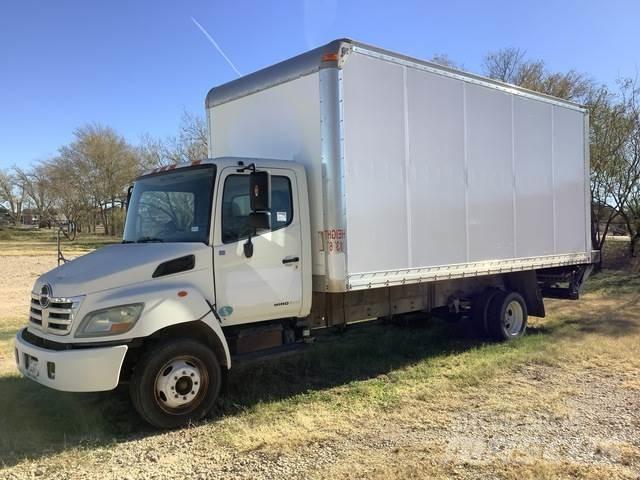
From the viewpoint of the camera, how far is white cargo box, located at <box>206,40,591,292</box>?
5.96 meters

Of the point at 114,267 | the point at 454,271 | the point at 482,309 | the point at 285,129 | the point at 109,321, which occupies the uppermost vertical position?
the point at 285,129

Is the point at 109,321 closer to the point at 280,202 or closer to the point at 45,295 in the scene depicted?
the point at 45,295

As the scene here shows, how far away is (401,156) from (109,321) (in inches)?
147

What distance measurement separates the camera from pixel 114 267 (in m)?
5.04

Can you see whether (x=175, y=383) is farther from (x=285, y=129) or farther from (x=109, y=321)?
(x=285, y=129)

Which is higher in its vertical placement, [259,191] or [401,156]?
[401,156]

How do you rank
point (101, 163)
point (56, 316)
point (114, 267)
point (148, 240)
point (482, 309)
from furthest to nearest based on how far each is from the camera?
point (101, 163)
point (482, 309)
point (148, 240)
point (114, 267)
point (56, 316)

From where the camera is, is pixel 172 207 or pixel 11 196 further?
pixel 11 196

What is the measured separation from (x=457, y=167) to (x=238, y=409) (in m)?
4.13

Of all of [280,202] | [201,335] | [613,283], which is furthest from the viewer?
[613,283]

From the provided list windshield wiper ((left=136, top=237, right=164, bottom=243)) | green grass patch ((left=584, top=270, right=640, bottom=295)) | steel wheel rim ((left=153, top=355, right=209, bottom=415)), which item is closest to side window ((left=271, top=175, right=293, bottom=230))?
windshield wiper ((left=136, top=237, right=164, bottom=243))

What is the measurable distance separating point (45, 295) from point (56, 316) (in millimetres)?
263

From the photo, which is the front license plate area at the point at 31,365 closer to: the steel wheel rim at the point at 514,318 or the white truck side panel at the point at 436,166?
the white truck side panel at the point at 436,166

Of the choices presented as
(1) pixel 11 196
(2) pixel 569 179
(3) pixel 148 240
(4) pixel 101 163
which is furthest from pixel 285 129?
(1) pixel 11 196
